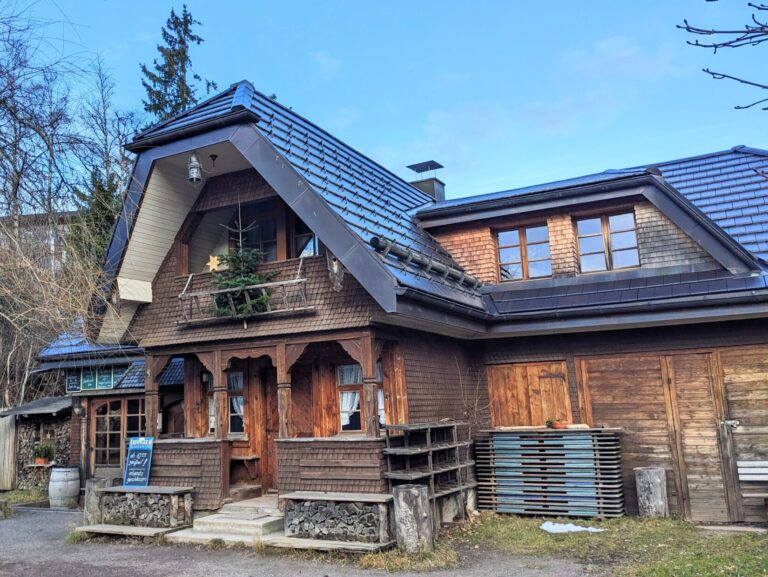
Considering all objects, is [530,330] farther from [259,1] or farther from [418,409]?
[259,1]

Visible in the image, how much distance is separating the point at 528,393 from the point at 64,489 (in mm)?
10101

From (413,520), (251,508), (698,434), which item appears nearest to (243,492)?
(251,508)

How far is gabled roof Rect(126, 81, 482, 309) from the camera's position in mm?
9672

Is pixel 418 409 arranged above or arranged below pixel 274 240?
below

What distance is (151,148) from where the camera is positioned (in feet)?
34.7

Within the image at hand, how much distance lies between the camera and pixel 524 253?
12758 millimetres

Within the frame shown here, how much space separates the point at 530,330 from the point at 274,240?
473 centimetres

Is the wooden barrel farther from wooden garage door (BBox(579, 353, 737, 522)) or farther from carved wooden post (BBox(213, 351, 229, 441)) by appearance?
wooden garage door (BBox(579, 353, 737, 522))

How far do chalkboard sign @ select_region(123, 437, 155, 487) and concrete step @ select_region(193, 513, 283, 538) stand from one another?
160 cm

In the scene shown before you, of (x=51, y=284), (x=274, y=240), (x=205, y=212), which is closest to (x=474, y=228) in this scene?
(x=274, y=240)

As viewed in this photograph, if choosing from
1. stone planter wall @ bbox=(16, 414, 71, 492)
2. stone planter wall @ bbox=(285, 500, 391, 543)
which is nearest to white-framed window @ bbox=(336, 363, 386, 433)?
stone planter wall @ bbox=(285, 500, 391, 543)

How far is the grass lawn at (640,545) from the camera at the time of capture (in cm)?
734

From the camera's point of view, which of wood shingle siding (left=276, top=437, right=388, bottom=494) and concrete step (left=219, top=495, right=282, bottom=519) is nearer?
wood shingle siding (left=276, top=437, right=388, bottom=494)

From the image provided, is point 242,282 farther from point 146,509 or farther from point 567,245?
point 567,245
